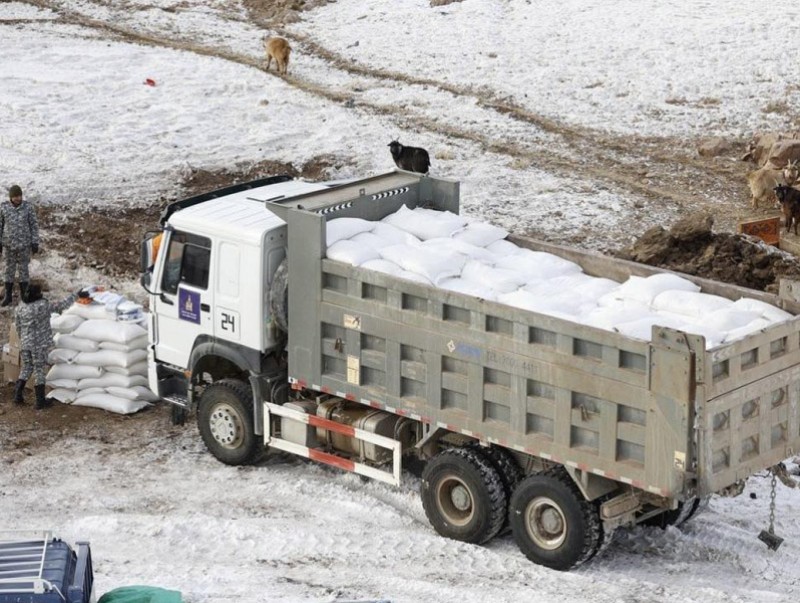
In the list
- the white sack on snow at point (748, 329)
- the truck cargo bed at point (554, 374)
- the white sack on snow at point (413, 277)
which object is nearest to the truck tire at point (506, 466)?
the truck cargo bed at point (554, 374)

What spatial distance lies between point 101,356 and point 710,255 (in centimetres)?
777

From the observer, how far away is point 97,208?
22016mm

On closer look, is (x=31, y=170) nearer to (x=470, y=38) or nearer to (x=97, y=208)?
(x=97, y=208)

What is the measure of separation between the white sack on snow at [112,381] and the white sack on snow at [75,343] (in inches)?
13.3

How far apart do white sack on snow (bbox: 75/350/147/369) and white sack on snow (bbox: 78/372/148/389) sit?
0.41ft

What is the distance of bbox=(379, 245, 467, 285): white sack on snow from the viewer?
42.0 ft

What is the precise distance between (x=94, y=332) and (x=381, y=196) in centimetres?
353

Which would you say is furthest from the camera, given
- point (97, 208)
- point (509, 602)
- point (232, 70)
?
point (232, 70)

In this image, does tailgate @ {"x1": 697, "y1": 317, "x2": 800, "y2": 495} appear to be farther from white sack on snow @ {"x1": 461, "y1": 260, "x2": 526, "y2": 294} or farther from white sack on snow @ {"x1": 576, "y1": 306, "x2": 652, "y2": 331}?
white sack on snow @ {"x1": 461, "y1": 260, "x2": 526, "y2": 294}

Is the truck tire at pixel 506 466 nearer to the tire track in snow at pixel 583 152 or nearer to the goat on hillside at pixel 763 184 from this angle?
the tire track in snow at pixel 583 152

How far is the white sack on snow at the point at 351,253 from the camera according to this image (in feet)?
42.7

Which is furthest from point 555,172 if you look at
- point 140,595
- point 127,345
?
point 140,595

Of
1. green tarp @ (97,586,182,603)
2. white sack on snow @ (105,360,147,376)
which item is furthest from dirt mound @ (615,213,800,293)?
green tarp @ (97,586,182,603)

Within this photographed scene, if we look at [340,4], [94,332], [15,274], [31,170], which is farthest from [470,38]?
[94,332]
